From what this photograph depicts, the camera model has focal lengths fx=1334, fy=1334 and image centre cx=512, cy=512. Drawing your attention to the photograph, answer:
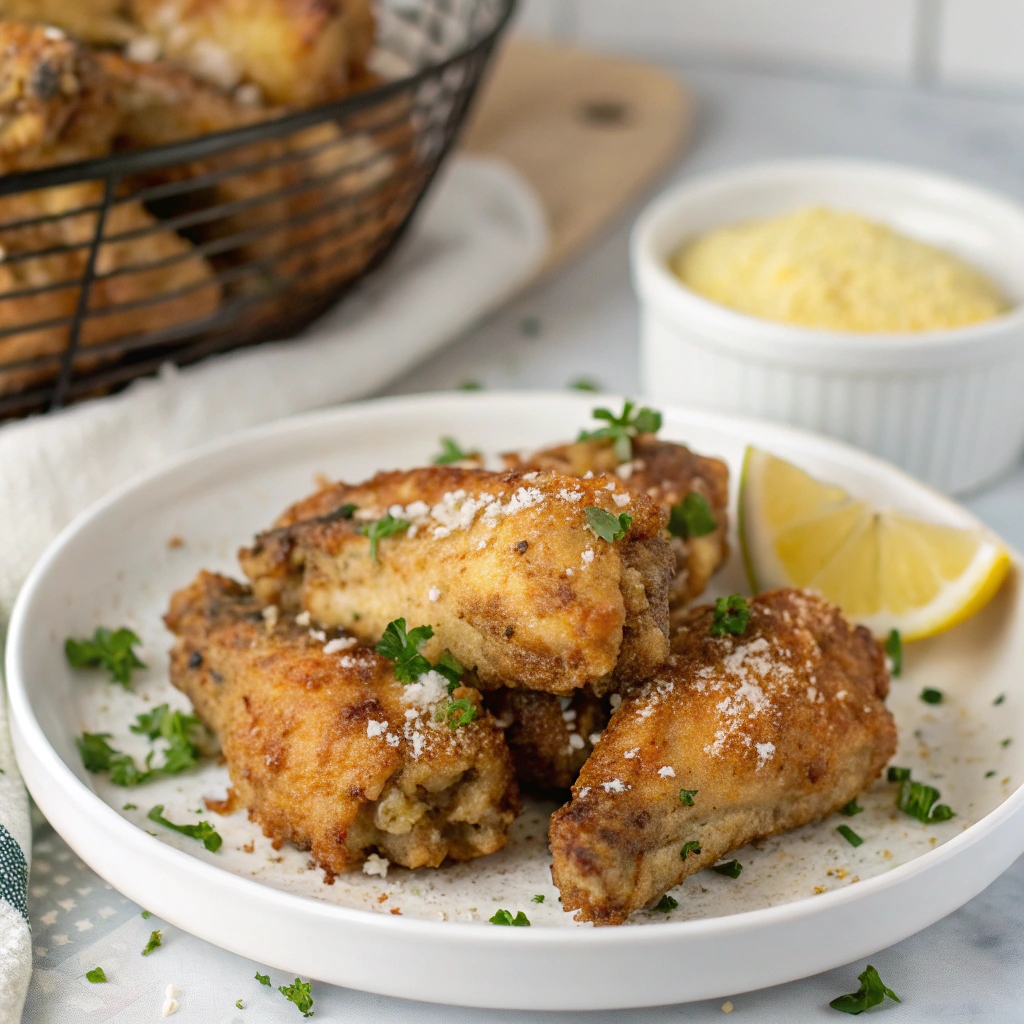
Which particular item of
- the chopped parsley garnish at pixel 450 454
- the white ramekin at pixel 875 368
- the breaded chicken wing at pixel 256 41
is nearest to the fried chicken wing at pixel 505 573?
the chopped parsley garnish at pixel 450 454

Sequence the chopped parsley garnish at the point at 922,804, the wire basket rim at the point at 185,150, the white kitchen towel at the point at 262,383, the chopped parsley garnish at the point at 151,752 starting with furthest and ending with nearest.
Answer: the white kitchen towel at the point at 262,383
the wire basket rim at the point at 185,150
the chopped parsley garnish at the point at 151,752
the chopped parsley garnish at the point at 922,804

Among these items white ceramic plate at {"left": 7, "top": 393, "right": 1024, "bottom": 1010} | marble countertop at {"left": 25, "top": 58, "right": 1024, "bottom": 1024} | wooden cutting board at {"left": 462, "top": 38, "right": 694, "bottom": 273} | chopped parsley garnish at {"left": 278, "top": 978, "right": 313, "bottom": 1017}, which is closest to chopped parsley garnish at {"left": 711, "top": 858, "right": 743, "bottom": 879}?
white ceramic plate at {"left": 7, "top": 393, "right": 1024, "bottom": 1010}

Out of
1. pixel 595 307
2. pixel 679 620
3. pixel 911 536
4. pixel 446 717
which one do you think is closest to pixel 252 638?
pixel 446 717

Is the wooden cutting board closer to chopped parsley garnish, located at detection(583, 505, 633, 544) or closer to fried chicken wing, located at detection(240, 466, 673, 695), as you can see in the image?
fried chicken wing, located at detection(240, 466, 673, 695)

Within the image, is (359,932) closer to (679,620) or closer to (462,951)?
(462,951)

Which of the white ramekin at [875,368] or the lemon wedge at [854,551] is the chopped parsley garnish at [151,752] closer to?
the lemon wedge at [854,551]

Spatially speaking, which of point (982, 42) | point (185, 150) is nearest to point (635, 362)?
point (185, 150)

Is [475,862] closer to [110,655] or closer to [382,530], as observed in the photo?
[382,530]
